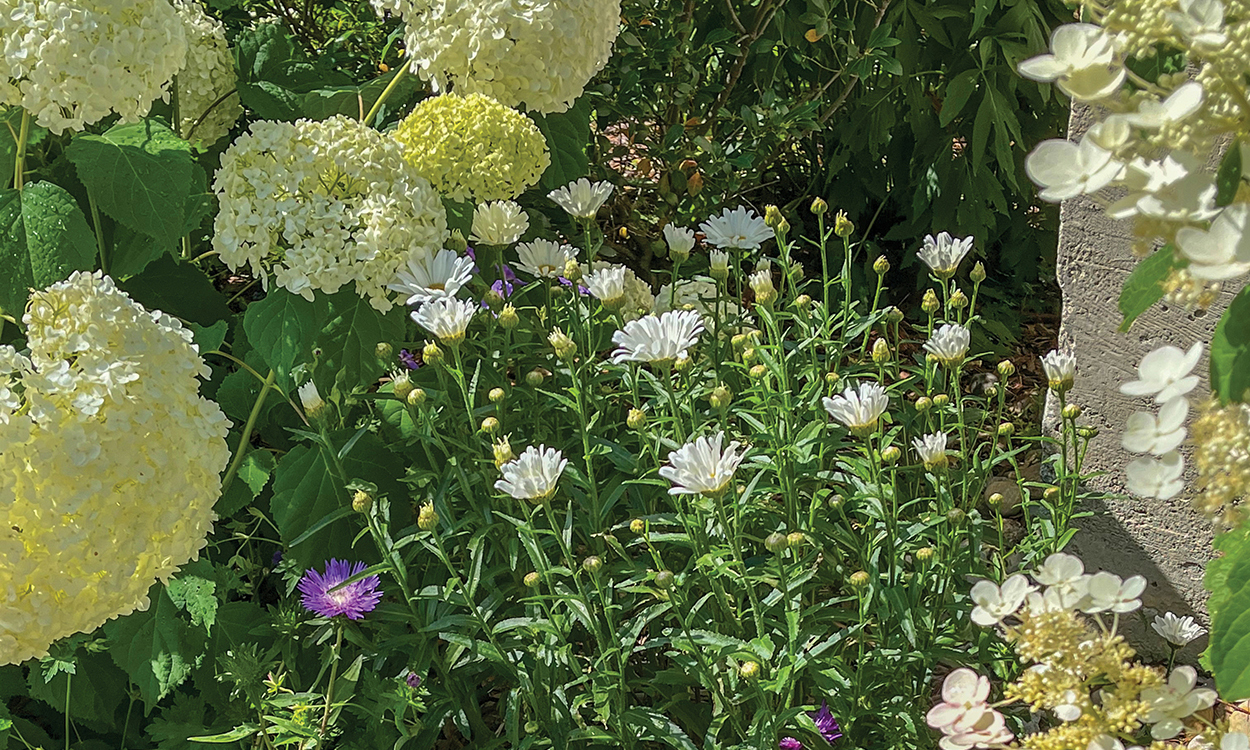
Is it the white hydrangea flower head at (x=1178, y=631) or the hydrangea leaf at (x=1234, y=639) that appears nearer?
the hydrangea leaf at (x=1234, y=639)

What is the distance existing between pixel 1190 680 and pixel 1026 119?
2.85 meters

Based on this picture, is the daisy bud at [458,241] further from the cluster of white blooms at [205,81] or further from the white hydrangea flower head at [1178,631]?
the white hydrangea flower head at [1178,631]

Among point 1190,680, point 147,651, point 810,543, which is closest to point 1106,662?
point 1190,680

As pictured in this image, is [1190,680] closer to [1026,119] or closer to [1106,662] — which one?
[1106,662]

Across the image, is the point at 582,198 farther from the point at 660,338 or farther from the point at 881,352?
the point at 881,352

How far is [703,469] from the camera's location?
1.45 meters

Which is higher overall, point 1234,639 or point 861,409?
point 1234,639

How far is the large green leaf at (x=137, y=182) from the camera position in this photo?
1.71 metres

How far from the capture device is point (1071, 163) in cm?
62

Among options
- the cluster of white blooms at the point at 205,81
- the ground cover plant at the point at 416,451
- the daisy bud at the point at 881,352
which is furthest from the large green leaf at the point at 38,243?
the daisy bud at the point at 881,352

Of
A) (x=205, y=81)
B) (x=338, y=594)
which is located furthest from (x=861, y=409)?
(x=205, y=81)

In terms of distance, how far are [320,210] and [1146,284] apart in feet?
3.93

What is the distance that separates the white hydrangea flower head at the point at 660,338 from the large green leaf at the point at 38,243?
815 mm

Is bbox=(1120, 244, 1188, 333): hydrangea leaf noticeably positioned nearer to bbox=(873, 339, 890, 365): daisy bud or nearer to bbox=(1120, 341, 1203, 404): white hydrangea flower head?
bbox=(1120, 341, 1203, 404): white hydrangea flower head
